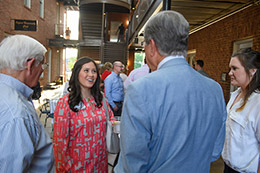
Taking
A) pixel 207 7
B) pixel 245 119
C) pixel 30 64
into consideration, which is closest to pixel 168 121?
pixel 30 64

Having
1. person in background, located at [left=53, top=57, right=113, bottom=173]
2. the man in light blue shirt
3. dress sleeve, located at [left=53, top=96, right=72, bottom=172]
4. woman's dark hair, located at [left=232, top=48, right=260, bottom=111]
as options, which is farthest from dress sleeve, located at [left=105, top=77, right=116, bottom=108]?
woman's dark hair, located at [left=232, top=48, right=260, bottom=111]

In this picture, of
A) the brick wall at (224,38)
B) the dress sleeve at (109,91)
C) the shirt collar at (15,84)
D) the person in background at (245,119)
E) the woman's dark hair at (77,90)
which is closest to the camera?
the shirt collar at (15,84)

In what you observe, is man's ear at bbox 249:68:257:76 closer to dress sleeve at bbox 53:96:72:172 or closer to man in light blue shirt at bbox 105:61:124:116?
dress sleeve at bbox 53:96:72:172

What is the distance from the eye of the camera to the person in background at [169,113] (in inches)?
42.7

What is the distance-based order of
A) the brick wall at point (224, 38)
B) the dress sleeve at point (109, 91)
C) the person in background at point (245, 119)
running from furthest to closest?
the dress sleeve at point (109, 91), the brick wall at point (224, 38), the person in background at point (245, 119)

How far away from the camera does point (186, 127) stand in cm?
113

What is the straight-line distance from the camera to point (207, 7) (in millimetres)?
5316

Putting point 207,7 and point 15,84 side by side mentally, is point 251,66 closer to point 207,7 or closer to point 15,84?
point 15,84

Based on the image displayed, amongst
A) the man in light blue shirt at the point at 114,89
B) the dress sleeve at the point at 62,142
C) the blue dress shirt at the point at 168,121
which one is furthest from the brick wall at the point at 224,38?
the dress sleeve at the point at 62,142

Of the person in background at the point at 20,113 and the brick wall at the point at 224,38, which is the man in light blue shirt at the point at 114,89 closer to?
the brick wall at the point at 224,38

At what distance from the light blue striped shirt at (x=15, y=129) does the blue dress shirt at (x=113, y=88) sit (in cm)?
421

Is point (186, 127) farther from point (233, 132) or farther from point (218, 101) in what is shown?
point (233, 132)

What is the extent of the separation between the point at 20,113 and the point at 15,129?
0.27 feet

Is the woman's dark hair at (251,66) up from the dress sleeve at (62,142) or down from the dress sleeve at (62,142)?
up
